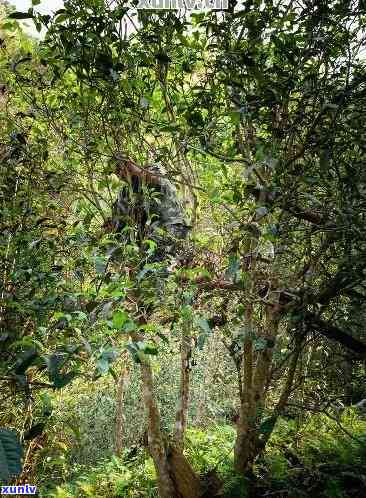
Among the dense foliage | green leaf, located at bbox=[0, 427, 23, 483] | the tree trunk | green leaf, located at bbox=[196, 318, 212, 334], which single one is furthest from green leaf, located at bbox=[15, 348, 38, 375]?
the tree trunk

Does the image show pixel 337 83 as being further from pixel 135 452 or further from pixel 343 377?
pixel 135 452

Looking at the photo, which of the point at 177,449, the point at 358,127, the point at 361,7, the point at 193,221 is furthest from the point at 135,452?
the point at 361,7

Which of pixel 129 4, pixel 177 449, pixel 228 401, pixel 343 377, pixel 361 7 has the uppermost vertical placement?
pixel 129 4

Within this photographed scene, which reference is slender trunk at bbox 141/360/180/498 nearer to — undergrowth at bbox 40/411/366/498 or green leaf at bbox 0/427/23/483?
undergrowth at bbox 40/411/366/498

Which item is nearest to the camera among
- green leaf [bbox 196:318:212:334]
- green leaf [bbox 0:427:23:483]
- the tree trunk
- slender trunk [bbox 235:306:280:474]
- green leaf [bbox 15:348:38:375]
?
green leaf [bbox 0:427:23:483]

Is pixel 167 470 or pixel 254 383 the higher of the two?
pixel 254 383

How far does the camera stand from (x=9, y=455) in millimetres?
849

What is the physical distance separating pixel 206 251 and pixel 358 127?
1.26m

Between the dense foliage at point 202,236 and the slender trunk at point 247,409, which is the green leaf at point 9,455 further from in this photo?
the slender trunk at point 247,409

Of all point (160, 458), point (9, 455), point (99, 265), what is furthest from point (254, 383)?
point (9, 455)

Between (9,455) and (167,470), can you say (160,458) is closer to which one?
(167,470)

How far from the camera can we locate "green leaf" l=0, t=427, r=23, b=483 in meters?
0.83

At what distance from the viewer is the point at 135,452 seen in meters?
5.14

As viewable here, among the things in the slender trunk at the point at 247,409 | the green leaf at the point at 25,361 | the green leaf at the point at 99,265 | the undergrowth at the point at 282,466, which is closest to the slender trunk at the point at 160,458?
the undergrowth at the point at 282,466
